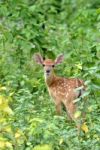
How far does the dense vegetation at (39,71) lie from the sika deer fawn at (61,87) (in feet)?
0.47

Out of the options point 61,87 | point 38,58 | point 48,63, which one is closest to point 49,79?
point 48,63

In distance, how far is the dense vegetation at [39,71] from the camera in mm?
9211

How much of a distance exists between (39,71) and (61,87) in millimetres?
1564

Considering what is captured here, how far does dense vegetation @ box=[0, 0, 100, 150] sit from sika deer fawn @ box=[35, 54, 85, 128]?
5.6 inches

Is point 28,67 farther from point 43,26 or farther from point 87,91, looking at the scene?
point 87,91

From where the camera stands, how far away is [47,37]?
14.1m

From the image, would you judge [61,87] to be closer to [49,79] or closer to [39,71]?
[49,79]

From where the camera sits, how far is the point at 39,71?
1323 cm

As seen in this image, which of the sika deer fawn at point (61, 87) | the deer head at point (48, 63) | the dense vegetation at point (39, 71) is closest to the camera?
the dense vegetation at point (39, 71)

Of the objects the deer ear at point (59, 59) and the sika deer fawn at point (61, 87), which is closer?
the sika deer fawn at point (61, 87)

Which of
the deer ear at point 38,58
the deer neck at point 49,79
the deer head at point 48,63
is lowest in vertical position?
the deer neck at point 49,79

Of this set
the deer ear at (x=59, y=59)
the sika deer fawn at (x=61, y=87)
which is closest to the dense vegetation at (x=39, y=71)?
the sika deer fawn at (x=61, y=87)

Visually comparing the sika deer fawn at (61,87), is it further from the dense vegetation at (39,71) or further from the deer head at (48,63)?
the dense vegetation at (39,71)

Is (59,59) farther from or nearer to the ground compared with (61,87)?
farther from the ground
